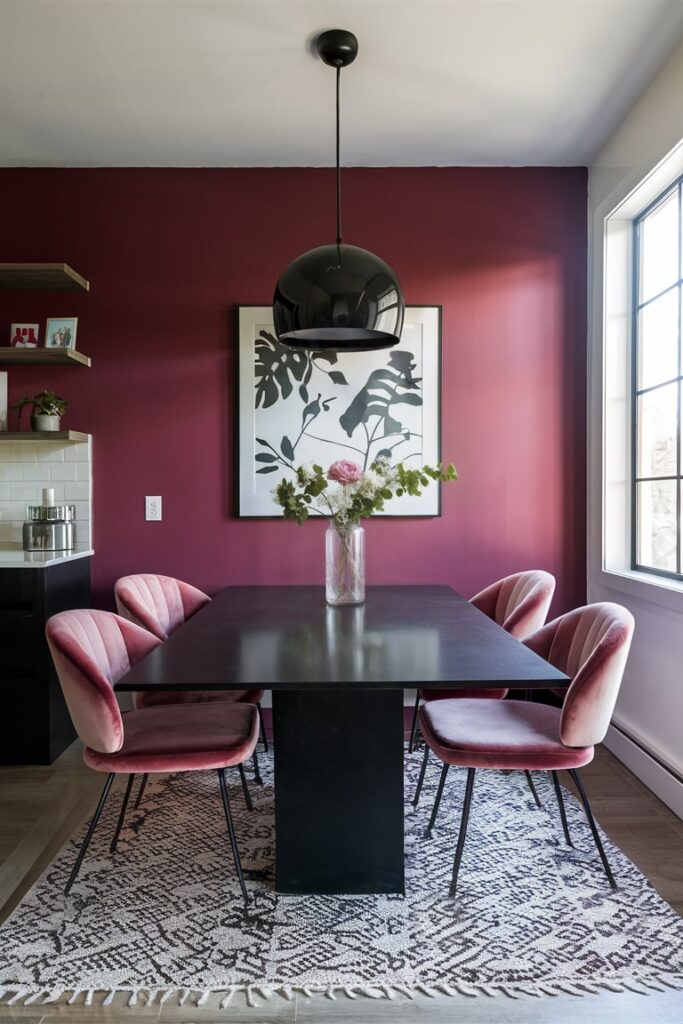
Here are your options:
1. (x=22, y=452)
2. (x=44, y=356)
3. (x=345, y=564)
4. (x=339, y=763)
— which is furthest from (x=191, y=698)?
(x=44, y=356)

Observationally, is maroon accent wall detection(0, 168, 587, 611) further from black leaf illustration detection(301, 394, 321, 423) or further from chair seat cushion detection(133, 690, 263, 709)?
chair seat cushion detection(133, 690, 263, 709)

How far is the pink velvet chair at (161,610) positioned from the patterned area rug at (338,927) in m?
0.46

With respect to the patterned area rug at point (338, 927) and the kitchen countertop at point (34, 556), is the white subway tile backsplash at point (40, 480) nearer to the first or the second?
the kitchen countertop at point (34, 556)

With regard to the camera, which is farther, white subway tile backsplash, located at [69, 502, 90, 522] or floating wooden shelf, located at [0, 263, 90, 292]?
white subway tile backsplash, located at [69, 502, 90, 522]

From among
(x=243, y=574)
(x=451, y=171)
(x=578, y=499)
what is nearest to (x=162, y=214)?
(x=451, y=171)

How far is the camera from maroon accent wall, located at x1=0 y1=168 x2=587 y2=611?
3576 mm

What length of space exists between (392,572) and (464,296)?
1444mm

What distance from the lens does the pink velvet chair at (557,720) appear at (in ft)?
6.31

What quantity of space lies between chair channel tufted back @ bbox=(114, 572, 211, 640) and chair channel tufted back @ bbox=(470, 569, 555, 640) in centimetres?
126

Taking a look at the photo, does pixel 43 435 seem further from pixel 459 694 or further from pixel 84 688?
pixel 459 694

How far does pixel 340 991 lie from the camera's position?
5.56ft

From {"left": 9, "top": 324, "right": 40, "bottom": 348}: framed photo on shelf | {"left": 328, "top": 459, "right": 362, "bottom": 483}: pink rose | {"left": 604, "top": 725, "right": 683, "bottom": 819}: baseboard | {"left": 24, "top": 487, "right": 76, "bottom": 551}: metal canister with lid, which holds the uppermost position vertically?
{"left": 9, "top": 324, "right": 40, "bottom": 348}: framed photo on shelf

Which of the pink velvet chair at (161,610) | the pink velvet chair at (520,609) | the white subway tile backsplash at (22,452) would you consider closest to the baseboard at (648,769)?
the pink velvet chair at (520,609)

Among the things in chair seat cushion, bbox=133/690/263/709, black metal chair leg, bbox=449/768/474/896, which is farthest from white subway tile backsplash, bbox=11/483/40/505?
black metal chair leg, bbox=449/768/474/896
